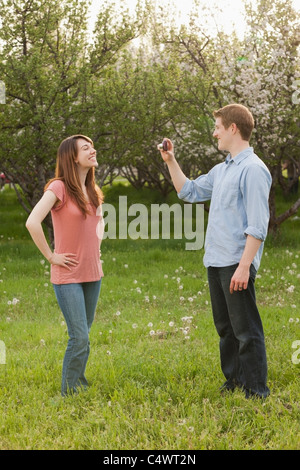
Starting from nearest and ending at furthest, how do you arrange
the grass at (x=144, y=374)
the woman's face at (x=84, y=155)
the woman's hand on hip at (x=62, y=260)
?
the grass at (x=144, y=374), the woman's hand on hip at (x=62, y=260), the woman's face at (x=84, y=155)

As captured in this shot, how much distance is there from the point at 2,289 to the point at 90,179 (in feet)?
17.8

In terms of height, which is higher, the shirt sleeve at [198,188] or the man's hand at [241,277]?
the shirt sleeve at [198,188]

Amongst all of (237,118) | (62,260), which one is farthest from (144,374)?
(237,118)

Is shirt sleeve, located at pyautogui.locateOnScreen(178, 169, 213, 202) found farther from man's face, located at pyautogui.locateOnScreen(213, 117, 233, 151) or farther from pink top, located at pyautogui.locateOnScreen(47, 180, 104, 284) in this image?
pink top, located at pyautogui.locateOnScreen(47, 180, 104, 284)

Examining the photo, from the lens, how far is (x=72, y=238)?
15.1 ft

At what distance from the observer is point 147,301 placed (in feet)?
28.2

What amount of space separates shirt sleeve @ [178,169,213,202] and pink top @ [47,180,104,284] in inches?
35.4

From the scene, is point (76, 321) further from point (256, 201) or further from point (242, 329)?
point (256, 201)

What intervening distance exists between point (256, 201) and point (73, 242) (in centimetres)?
152

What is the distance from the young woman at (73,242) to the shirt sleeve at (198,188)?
777 millimetres

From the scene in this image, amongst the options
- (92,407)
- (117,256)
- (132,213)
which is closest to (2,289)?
(117,256)

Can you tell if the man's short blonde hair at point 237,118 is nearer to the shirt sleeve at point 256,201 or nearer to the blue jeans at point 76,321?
the shirt sleeve at point 256,201

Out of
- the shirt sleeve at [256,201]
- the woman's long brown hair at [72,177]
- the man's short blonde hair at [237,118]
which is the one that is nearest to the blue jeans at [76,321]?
the woman's long brown hair at [72,177]

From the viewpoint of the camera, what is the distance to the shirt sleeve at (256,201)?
4215 mm
